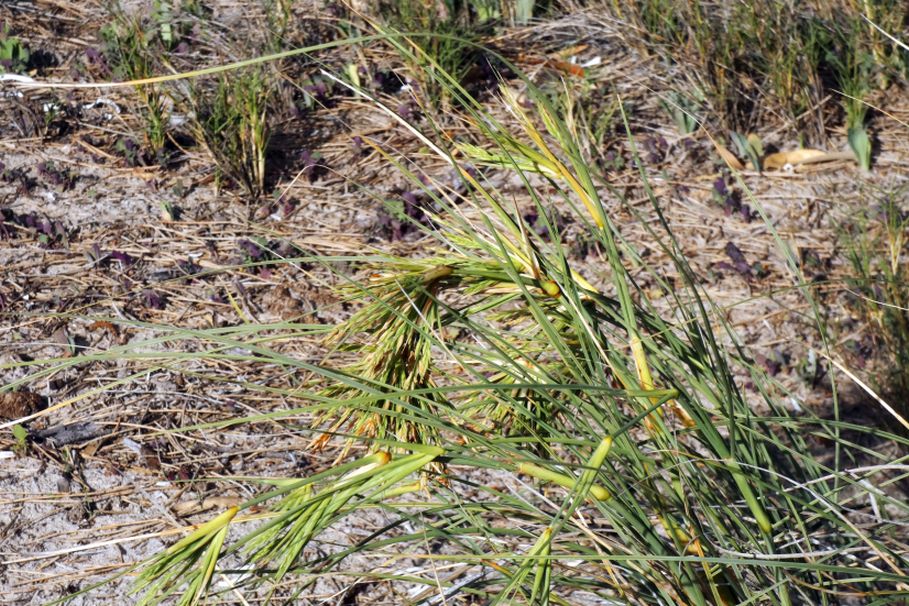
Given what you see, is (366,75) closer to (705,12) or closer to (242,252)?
(242,252)

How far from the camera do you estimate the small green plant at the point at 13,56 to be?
3812 mm

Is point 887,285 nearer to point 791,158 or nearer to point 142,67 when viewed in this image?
point 791,158

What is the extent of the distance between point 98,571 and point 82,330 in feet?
2.84

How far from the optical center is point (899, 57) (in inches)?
153

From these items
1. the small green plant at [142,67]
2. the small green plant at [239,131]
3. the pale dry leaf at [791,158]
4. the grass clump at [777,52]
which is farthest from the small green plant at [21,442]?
the pale dry leaf at [791,158]

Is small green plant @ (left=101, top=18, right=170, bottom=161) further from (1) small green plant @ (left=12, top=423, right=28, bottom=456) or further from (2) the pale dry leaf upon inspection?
(2) the pale dry leaf

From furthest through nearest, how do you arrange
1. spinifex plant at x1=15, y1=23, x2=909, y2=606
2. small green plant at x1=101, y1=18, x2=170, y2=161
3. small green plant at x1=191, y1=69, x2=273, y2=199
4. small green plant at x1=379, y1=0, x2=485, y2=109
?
small green plant at x1=379, y1=0, x2=485, y2=109 → small green plant at x1=101, y1=18, x2=170, y2=161 → small green plant at x1=191, y1=69, x2=273, y2=199 → spinifex plant at x1=15, y1=23, x2=909, y2=606

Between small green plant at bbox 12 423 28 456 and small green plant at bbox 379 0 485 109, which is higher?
small green plant at bbox 379 0 485 109

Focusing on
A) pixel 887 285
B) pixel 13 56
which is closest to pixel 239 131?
pixel 13 56

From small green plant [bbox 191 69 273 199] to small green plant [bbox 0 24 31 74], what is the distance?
2.84 ft

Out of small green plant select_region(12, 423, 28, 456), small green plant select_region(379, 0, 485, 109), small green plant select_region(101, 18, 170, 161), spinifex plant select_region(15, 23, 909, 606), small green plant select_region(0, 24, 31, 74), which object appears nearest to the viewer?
spinifex plant select_region(15, 23, 909, 606)

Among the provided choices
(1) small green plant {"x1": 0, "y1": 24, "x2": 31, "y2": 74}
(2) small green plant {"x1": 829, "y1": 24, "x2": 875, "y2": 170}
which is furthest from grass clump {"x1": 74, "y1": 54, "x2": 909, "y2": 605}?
(1) small green plant {"x1": 0, "y1": 24, "x2": 31, "y2": 74}

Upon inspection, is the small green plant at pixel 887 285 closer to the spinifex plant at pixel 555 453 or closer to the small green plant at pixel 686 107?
the small green plant at pixel 686 107

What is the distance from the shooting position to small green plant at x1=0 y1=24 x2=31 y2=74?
381 centimetres
